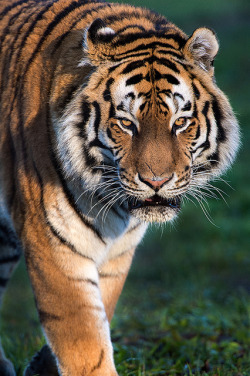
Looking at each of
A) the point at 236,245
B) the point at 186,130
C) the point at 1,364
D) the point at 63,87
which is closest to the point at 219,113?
the point at 186,130

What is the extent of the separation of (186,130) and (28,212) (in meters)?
0.75

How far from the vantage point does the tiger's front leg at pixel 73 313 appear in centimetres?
284

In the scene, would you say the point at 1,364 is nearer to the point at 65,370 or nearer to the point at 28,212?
the point at 65,370

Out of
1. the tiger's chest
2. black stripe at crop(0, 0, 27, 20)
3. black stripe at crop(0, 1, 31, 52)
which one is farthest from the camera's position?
black stripe at crop(0, 0, 27, 20)

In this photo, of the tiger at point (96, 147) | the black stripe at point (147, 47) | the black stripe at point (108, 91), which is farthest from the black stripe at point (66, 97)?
the black stripe at point (147, 47)

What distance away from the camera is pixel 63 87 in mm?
2881

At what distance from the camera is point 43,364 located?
3.19m

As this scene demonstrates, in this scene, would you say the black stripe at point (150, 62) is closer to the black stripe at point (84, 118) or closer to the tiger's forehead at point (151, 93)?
the tiger's forehead at point (151, 93)

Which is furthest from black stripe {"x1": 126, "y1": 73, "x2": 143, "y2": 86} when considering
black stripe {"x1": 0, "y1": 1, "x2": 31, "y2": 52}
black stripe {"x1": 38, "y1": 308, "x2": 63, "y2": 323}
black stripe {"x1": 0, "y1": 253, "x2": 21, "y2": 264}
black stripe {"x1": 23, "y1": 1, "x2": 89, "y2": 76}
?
black stripe {"x1": 0, "y1": 253, "x2": 21, "y2": 264}

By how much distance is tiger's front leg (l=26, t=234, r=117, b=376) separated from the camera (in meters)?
2.84

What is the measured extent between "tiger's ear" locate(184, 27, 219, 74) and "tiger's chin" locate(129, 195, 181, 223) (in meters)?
0.58

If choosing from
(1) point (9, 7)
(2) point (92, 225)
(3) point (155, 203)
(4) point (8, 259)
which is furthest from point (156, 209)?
(1) point (9, 7)

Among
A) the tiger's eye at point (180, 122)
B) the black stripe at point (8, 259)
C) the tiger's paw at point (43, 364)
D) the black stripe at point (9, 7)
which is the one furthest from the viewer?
the black stripe at point (8, 259)

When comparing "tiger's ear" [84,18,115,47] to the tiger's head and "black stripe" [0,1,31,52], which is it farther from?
"black stripe" [0,1,31,52]
